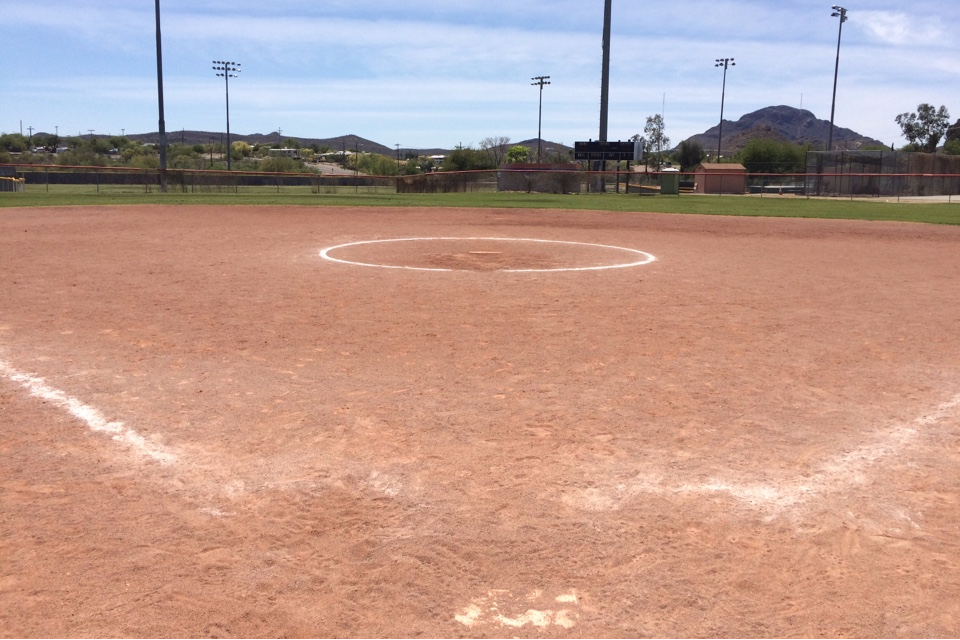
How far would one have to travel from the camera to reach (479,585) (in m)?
3.24

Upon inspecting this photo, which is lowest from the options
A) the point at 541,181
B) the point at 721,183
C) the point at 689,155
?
the point at 541,181

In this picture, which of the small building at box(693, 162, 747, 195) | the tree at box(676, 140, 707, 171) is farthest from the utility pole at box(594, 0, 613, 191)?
the tree at box(676, 140, 707, 171)

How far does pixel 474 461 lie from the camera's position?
14.9ft

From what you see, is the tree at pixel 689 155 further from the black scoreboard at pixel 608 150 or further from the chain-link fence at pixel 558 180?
the black scoreboard at pixel 608 150

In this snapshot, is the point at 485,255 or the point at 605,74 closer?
the point at 485,255

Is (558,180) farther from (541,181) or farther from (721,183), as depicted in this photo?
(721,183)

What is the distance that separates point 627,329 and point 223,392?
4100mm

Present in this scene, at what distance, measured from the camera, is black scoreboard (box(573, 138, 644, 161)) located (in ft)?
185

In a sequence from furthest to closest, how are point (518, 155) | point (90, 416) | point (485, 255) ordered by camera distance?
1. point (518, 155)
2. point (485, 255)
3. point (90, 416)

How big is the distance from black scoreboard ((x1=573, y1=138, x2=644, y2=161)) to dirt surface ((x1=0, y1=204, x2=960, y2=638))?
4802cm

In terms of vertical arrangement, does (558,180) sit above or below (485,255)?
above

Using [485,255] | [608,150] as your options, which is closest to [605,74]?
[608,150]

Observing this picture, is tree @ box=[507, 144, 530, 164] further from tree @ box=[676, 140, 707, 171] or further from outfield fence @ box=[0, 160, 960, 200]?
outfield fence @ box=[0, 160, 960, 200]

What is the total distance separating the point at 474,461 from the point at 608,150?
5527 cm
